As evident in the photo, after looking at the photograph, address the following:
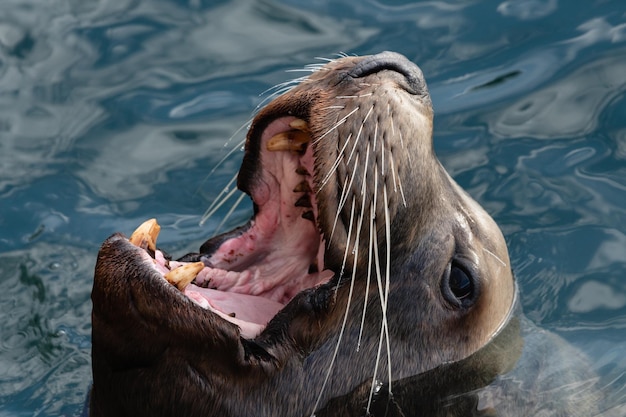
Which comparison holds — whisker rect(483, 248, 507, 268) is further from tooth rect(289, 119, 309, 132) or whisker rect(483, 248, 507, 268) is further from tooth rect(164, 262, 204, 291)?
tooth rect(164, 262, 204, 291)

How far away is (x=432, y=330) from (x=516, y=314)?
1115 mm

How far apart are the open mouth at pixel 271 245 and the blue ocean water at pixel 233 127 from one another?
150 cm

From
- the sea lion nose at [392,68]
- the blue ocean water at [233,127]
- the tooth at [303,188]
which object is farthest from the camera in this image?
the blue ocean water at [233,127]

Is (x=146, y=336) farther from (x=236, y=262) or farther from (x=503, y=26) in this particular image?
(x=503, y=26)

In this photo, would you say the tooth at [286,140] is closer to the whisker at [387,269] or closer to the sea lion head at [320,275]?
the sea lion head at [320,275]

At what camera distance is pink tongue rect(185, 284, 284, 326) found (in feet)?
16.2

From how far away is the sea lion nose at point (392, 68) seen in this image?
5020mm

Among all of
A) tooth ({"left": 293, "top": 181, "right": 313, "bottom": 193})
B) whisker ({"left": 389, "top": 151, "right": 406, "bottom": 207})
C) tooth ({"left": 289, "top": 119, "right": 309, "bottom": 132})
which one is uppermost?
tooth ({"left": 289, "top": 119, "right": 309, "bottom": 132})

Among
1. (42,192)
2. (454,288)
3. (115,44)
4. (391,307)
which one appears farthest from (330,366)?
(115,44)

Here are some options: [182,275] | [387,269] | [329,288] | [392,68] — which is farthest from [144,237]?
[392,68]

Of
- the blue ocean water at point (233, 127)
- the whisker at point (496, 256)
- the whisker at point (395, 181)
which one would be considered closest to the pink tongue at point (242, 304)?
the whisker at point (395, 181)

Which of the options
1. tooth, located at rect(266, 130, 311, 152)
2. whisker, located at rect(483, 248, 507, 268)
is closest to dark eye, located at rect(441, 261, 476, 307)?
whisker, located at rect(483, 248, 507, 268)

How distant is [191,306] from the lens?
4.39 meters

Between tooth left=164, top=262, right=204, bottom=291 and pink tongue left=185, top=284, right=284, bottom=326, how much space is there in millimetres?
319
